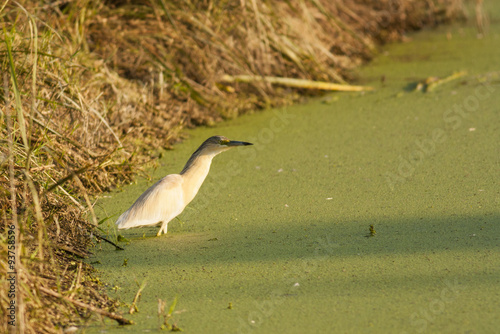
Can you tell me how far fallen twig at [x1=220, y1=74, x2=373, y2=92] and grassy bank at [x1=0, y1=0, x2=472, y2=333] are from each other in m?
0.06

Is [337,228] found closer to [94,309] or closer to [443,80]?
[94,309]

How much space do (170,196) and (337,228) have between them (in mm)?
793

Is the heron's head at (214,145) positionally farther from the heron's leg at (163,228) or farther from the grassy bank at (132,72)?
the grassy bank at (132,72)

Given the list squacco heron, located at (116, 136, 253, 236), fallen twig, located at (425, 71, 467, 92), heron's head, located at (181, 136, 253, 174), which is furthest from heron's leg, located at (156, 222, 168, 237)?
fallen twig, located at (425, 71, 467, 92)

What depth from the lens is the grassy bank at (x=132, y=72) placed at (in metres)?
3.07

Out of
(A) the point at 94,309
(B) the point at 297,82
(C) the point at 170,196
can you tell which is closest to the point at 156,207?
(C) the point at 170,196

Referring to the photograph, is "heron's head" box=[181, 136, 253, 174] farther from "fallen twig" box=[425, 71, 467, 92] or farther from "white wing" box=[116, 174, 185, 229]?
"fallen twig" box=[425, 71, 467, 92]

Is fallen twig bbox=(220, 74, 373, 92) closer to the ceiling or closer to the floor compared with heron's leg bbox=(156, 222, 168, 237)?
closer to the ceiling

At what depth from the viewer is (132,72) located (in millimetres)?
4707

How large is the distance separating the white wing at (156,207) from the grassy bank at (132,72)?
18cm

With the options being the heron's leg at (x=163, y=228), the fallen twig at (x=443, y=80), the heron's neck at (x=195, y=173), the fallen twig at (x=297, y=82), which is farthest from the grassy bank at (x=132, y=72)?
the fallen twig at (x=443, y=80)

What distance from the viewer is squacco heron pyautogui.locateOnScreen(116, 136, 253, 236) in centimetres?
288

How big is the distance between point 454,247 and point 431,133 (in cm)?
159

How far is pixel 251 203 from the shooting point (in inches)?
131
